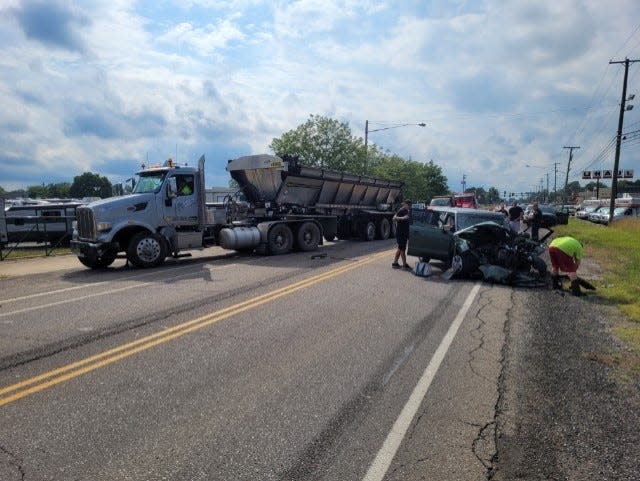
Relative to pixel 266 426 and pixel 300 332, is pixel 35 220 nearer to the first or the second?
pixel 300 332

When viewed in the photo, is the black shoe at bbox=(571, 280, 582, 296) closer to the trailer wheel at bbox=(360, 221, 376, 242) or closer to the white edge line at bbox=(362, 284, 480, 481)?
the white edge line at bbox=(362, 284, 480, 481)

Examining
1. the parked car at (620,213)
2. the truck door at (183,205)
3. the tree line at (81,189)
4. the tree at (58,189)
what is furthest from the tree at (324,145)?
the tree at (58,189)

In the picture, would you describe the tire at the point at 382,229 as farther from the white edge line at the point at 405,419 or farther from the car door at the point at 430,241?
the white edge line at the point at 405,419

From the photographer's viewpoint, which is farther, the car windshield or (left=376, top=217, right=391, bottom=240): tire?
(left=376, top=217, right=391, bottom=240): tire

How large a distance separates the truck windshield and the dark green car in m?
7.15

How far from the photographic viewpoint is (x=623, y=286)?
1057 cm

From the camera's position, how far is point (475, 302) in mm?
9008

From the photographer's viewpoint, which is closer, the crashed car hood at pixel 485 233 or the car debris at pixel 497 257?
the car debris at pixel 497 257

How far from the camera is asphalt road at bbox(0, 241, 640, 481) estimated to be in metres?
3.47

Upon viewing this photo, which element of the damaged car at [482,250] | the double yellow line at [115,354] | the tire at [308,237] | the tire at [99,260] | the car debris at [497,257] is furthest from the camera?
the tire at [308,237]

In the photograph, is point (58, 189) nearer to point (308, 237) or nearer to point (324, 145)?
point (324, 145)

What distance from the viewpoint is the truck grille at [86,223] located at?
1291cm

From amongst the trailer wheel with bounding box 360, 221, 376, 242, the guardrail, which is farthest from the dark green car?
the guardrail

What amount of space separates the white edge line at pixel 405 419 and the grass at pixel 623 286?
6.21 ft
